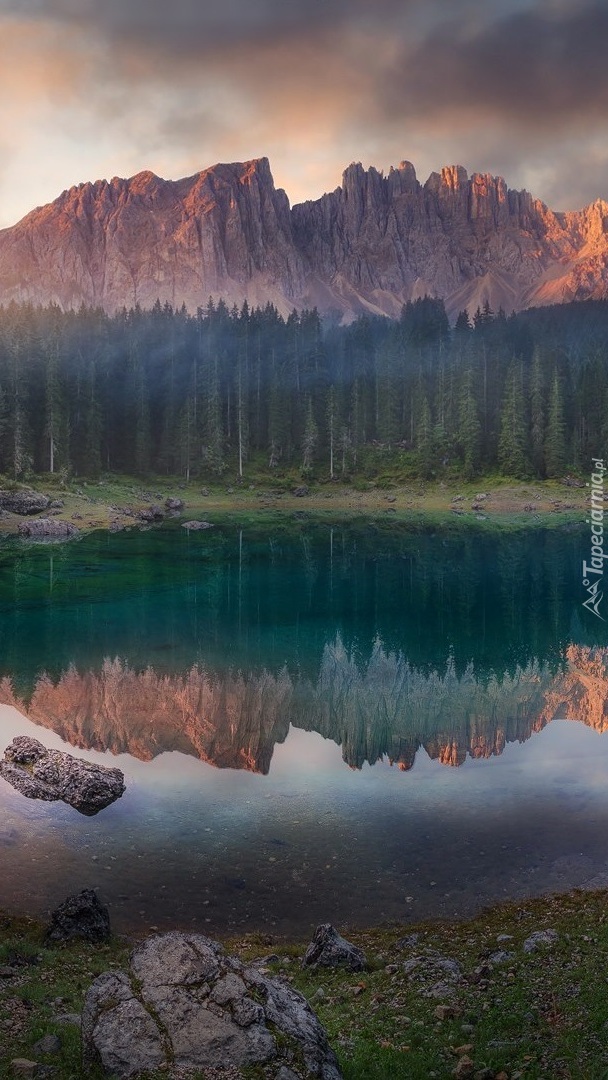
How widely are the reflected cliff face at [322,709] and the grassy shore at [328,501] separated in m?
65.1

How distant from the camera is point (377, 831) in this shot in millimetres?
19750

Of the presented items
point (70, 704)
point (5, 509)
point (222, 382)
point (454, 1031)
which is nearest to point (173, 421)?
point (222, 382)

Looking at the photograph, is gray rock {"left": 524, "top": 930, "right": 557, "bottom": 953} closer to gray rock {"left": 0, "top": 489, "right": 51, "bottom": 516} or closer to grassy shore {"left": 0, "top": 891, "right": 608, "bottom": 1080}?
grassy shore {"left": 0, "top": 891, "right": 608, "bottom": 1080}

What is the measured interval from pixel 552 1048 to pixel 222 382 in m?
149

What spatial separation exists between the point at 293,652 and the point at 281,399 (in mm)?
114650

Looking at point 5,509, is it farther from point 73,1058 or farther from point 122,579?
point 73,1058

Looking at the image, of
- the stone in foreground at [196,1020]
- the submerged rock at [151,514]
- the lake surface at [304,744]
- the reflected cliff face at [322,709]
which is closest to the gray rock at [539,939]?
the lake surface at [304,744]

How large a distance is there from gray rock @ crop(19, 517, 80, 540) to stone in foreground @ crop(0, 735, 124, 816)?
2481 inches

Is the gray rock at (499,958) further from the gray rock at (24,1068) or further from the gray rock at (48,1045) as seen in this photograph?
the gray rock at (24,1068)

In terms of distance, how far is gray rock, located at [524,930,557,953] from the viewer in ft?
44.7

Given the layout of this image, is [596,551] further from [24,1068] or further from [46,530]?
[24,1068]

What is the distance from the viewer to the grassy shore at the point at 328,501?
103375mm

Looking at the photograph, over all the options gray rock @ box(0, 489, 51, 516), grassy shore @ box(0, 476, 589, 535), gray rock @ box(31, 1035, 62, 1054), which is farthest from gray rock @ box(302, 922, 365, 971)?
grassy shore @ box(0, 476, 589, 535)

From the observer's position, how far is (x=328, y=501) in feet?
421
